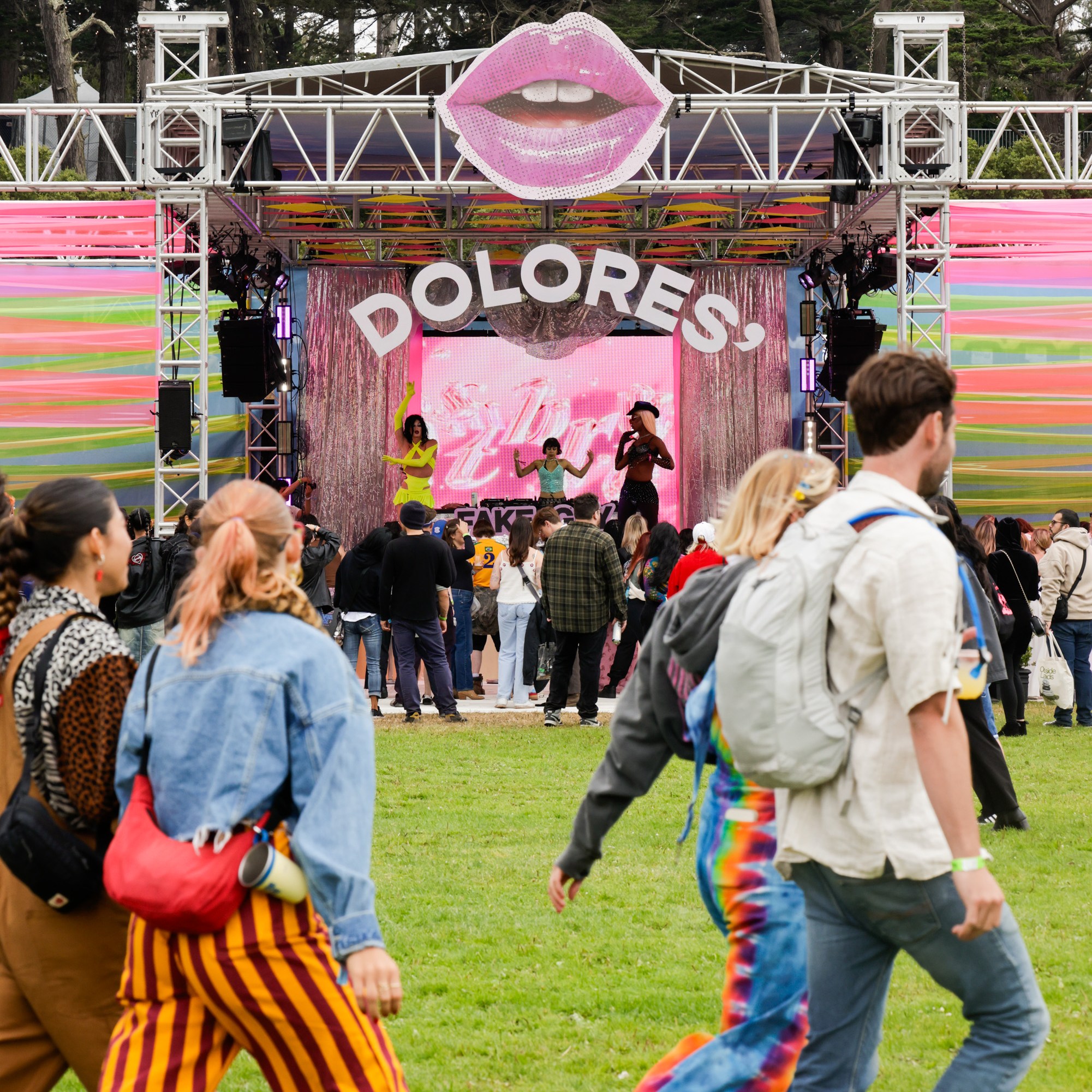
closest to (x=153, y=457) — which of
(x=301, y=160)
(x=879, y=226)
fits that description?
(x=301, y=160)

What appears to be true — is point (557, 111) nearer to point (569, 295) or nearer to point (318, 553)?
point (569, 295)

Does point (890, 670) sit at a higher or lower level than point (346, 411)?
lower

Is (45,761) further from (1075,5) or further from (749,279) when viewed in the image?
(1075,5)

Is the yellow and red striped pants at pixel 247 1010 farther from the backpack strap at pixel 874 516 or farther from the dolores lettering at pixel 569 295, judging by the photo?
the dolores lettering at pixel 569 295

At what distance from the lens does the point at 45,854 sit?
2490mm

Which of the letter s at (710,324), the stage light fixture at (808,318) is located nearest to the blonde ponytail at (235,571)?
the letter s at (710,324)

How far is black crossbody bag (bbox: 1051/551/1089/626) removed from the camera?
10430 mm

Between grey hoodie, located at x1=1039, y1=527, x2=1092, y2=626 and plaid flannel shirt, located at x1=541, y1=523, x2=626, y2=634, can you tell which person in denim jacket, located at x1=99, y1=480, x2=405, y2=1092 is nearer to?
plaid flannel shirt, located at x1=541, y1=523, x2=626, y2=634

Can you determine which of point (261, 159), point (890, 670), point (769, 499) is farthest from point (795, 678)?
point (261, 159)

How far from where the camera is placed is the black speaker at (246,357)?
14742 millimetres

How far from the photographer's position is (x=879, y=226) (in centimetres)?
1495

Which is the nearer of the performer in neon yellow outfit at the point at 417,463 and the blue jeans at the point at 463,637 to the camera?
the blue jeans at the point at 463,637

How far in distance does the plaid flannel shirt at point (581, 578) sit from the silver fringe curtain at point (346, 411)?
622 centimetres

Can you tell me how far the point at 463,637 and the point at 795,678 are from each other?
1056cm
